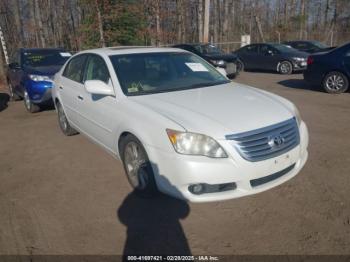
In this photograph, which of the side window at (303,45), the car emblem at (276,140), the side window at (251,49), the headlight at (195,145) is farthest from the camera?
the side window at (303,45)

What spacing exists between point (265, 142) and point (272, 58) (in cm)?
1205

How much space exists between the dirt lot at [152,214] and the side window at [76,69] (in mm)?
1250

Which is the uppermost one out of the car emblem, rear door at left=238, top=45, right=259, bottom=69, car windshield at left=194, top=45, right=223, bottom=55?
the car emblem

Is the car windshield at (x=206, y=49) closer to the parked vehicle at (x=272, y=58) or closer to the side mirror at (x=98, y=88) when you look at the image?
the parked vehicle at (x=272, y=58)

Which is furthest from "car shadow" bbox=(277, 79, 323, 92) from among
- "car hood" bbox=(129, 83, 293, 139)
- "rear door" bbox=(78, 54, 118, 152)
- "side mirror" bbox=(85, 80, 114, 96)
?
"side mirror" bbox=(85, 80, 114, 96)

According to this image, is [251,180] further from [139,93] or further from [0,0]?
[0,0]

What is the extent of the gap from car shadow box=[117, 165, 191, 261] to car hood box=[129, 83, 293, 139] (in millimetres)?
660

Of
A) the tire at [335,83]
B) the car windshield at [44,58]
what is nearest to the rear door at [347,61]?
the tire at [335,83]

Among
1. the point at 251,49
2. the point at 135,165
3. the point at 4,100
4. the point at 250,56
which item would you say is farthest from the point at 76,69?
the point at 251,49

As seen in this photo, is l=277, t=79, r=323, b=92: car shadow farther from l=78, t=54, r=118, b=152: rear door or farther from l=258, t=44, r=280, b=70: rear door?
l=78, t=54, r=118, b=152: rear door

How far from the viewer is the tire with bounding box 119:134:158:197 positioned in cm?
336

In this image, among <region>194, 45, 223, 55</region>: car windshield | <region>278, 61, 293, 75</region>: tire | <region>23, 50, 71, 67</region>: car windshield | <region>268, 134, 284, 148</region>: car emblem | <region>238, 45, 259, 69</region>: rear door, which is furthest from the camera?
<region>238, 45, 259, 69</region>: rear door

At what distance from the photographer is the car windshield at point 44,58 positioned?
8.50m

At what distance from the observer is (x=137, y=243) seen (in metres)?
2.89
